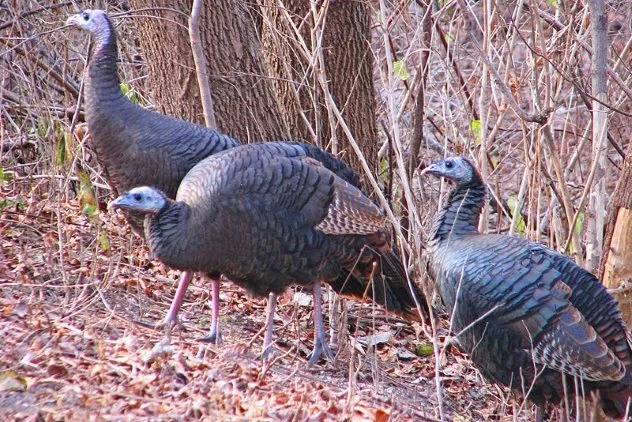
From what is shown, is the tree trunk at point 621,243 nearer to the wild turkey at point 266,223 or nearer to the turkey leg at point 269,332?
the wild turkey at point 266,223

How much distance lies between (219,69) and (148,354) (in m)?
2.48

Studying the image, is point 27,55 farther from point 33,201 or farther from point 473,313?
point 473,313

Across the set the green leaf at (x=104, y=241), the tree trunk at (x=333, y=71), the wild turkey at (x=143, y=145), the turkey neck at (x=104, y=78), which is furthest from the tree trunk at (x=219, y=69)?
the green leaf at (x=104, y=241)

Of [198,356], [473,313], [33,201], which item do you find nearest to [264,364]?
[198,356]

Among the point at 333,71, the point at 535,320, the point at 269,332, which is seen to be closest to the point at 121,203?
the point at 269,332

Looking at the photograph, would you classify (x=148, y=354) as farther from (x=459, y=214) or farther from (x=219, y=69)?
(x=219, y=69)

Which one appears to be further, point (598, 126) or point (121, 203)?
point (598, 126)

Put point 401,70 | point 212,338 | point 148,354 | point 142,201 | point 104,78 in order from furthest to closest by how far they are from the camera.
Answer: point 401,70, point 104,78, point 212,338, point 142,201, point 148,354

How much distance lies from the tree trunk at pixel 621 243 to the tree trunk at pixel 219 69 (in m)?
2.33

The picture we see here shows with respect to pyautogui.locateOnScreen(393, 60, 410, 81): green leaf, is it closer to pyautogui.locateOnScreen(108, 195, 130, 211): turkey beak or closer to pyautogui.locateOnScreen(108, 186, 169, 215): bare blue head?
pyautogui.locateOnScreen(108, 186, 169, 215): bare blue head

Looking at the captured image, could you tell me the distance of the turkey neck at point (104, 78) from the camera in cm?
578

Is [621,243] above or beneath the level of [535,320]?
above

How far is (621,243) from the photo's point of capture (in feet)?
18.0

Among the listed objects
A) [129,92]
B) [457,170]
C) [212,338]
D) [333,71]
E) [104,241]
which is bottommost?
[212,338]
